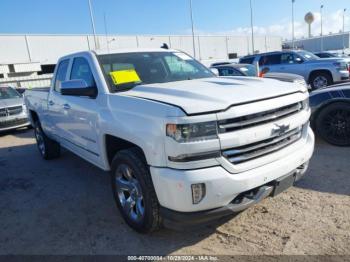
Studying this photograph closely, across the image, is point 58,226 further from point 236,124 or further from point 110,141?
point 236,124

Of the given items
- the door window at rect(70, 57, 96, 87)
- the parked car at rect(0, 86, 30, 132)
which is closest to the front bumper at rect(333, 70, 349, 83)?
the door window at rect(70, 57, 96, 87)

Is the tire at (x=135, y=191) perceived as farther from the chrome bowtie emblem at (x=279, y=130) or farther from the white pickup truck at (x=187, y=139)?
the chrome bowtie emblem at (x=279, y=130)

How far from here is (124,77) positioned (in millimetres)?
3826

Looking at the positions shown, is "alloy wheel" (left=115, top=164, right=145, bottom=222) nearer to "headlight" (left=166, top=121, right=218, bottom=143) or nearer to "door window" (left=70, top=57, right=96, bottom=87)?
"headlight" (left=166, top=121, right=218, bottom=143)

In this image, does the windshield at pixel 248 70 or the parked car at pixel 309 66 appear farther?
the parked car at pixel 309 66

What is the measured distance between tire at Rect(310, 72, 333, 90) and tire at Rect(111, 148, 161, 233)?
36.2 feet

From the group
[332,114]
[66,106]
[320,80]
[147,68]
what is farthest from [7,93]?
[320,80]

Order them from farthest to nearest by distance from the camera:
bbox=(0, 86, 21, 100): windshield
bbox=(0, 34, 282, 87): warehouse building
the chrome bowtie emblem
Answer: bbox=(0, 34, 282, 87): warehouse building, bbox=(0, 86, 21, 100): windshield, the chrome bowtie emblem

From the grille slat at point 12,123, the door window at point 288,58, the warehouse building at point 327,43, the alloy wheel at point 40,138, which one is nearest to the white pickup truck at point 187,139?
the alloy wheel at point 40,138

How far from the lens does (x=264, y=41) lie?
251 ft

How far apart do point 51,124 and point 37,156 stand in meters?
1.85

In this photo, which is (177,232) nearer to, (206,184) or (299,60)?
(206,184)

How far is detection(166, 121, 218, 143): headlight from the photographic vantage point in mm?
2623

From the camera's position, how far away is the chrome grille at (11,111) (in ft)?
33.0
